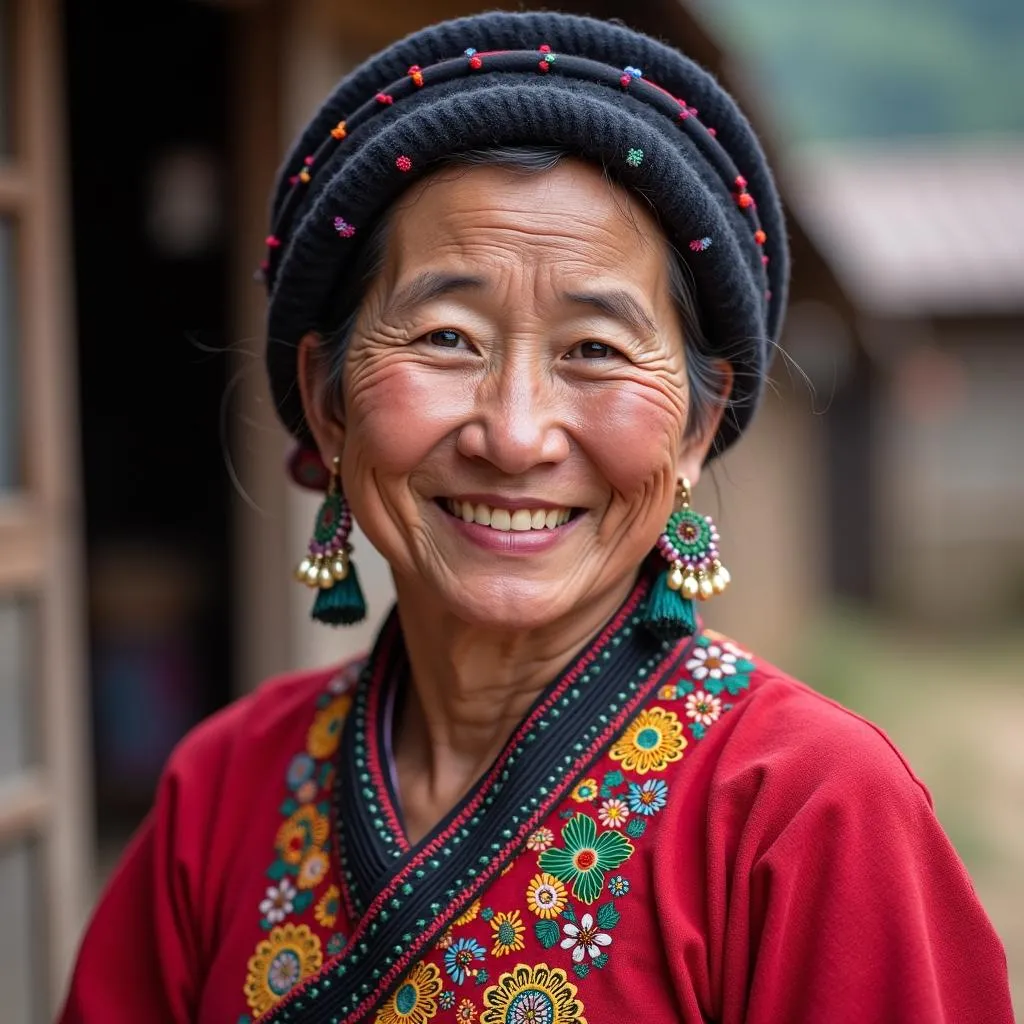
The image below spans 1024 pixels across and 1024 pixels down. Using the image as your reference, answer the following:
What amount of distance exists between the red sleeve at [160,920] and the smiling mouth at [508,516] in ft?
1.99

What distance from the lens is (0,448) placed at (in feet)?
10.1

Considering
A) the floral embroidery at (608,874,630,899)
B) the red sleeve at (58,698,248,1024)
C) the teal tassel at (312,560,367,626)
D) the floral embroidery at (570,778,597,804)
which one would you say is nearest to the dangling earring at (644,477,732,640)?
the floral embroidery at (570,778,597,804)

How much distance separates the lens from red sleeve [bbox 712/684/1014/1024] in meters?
1.26

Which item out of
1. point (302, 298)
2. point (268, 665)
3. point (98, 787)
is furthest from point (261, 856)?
point (98, 787)

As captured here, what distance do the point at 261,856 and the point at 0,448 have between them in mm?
1809

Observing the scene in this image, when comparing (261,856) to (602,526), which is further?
(261,856)

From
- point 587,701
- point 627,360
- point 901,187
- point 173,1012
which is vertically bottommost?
point 173,1012

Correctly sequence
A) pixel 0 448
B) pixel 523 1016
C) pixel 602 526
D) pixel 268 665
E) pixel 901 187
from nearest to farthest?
pixel 523 1016 → pixel 602 526 → pixel 0 448 → pixel 268 665 → pixel 901 187

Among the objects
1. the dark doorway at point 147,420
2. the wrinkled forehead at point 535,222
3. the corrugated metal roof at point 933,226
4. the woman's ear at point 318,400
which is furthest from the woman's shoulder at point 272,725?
the corrugated metal roof at point 933,226

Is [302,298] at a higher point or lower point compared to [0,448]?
higher

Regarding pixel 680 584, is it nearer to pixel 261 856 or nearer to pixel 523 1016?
pixel 523 1016

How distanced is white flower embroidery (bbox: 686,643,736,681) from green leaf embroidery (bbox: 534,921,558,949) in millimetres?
353

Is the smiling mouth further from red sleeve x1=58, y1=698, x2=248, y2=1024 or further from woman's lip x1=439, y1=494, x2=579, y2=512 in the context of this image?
red sleeve x1=58, y1=698, x2=248, y2=1024

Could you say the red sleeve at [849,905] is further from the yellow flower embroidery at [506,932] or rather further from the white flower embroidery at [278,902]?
the white flower embroidery at [278,902]
